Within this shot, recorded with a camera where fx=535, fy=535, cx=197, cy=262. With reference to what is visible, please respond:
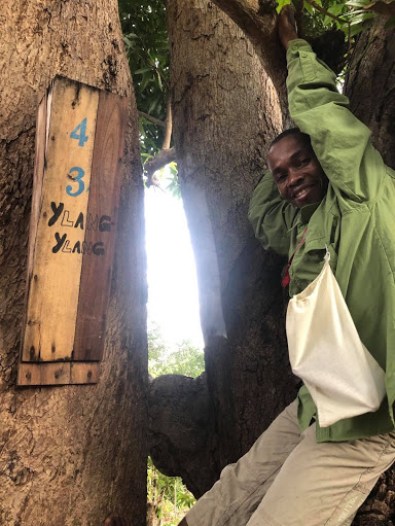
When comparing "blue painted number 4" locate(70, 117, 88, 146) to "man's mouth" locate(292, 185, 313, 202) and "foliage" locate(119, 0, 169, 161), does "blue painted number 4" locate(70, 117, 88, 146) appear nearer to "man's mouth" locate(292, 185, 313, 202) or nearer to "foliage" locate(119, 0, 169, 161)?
"man's mouth" locate(292, 185, 313, 202)

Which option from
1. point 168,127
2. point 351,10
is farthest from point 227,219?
point 168,127

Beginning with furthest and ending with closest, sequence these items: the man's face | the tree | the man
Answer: the tree
the man's face
the man

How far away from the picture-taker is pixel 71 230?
1.89 m

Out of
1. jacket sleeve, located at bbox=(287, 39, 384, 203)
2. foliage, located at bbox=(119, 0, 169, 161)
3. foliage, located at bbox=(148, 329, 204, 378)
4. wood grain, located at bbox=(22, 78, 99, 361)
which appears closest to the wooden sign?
wood grain, located at bbox=(22, 78, 99, 361)

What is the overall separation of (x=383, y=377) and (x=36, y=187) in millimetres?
1357

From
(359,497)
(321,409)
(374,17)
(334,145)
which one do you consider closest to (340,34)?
(374,17)

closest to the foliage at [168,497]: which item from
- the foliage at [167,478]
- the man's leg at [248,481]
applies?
the foliage at [167,478]

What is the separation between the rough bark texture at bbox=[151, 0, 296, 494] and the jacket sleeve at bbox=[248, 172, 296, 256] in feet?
0.75

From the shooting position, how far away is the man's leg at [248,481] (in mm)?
2236

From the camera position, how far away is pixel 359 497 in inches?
74.0

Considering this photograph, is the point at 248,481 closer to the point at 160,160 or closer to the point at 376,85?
the point at 376,85

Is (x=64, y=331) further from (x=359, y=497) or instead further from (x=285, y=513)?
(x=359, y=497)

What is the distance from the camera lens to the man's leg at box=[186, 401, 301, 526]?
7.34 feet

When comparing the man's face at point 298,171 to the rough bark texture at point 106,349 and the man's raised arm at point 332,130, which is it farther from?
the rough bark texture at point 106,349
